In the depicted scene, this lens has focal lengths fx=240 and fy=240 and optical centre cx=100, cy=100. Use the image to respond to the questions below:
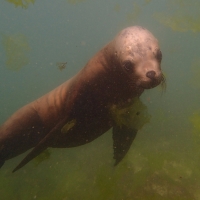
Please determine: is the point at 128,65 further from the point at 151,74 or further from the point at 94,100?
the point at 94,100

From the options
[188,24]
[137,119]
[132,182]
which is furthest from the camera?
[188,24]

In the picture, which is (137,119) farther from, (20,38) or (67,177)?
(20,38)

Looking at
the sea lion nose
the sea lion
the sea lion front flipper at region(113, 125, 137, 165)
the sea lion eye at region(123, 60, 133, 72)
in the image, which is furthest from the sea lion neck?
the sea lion front flipper at region(113, 125, 137, 165)

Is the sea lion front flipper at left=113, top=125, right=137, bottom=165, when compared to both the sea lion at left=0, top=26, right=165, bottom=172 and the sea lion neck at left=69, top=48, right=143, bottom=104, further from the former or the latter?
the sea lion neck at left=69, top=48, right=143, bottom=104

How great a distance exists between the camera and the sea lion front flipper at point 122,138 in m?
5.22

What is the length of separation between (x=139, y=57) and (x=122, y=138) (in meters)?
2.27

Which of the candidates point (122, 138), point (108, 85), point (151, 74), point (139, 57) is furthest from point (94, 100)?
point (122, 138)

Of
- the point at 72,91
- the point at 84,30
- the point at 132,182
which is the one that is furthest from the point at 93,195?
the point at 84,30

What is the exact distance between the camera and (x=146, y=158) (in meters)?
8.36

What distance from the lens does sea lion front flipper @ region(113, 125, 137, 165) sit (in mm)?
5218

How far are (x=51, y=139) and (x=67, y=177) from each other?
4.01m

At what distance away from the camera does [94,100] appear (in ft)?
13.9

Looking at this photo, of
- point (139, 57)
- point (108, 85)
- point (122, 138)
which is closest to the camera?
point (139, 57)

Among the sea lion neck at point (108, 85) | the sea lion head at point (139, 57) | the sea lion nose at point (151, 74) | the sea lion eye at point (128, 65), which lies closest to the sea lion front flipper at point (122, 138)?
the sea lion neck at point (108, 85)
